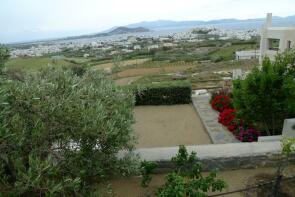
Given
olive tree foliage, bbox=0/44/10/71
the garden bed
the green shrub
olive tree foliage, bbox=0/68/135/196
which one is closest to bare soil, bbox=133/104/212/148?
the garden bed

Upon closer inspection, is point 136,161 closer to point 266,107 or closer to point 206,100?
point 266,107

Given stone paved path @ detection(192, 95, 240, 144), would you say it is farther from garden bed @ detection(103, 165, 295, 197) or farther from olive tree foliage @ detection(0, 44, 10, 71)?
olive tree foliage @ detection(0, 44, 10, 71)

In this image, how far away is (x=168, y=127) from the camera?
444 inches

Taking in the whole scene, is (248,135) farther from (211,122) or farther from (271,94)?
(211,122)

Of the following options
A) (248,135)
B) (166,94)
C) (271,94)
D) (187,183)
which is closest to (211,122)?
(248,135)

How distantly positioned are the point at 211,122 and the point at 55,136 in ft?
27.3

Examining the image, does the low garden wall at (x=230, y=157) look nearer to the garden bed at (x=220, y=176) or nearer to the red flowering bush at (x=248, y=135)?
the garden bed at (x=220, y=176)

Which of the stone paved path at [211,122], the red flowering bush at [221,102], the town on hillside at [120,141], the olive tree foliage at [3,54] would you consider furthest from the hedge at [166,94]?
the olive tree foliage at [3,54]

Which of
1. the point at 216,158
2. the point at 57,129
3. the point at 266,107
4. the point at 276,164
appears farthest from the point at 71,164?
the point at 266,107

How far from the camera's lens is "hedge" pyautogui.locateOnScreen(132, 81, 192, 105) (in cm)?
1439

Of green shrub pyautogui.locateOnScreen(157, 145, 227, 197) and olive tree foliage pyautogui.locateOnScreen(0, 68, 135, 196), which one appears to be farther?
green shrub pyautogui.locateOnScreen(157, 145, 227, 197)

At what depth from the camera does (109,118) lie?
4320 millimetres

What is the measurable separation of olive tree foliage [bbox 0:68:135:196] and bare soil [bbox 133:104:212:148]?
4.19 metres

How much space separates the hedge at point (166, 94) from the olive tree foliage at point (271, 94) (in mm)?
5507
